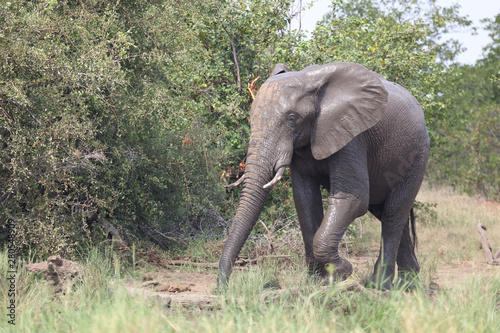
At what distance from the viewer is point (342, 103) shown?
5.58 metres

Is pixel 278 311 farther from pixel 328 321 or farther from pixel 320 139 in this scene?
pixel 320 139

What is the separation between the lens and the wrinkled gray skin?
5.30 metres

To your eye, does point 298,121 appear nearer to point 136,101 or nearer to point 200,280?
point 200,280

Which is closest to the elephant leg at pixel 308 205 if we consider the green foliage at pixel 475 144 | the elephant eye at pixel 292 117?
the elephant eye at pixel 292 117

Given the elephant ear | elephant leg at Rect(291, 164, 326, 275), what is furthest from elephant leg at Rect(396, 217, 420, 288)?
the elephant ear

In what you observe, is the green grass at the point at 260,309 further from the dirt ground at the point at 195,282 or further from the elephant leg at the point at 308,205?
the elephant leg at the point at 308,205

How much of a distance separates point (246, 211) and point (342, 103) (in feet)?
4.30

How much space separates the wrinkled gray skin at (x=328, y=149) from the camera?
17.4 feet

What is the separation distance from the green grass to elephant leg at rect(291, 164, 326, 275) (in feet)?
1.28

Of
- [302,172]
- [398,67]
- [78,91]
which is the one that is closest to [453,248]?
[398,67]

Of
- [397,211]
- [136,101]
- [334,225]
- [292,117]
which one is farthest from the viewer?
[136,101]

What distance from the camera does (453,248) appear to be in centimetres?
962

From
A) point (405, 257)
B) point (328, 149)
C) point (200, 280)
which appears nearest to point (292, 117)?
point (328, 149)

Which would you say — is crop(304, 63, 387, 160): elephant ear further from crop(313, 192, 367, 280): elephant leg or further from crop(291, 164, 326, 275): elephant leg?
crop(291, 164, 326, 275): elephant leg
